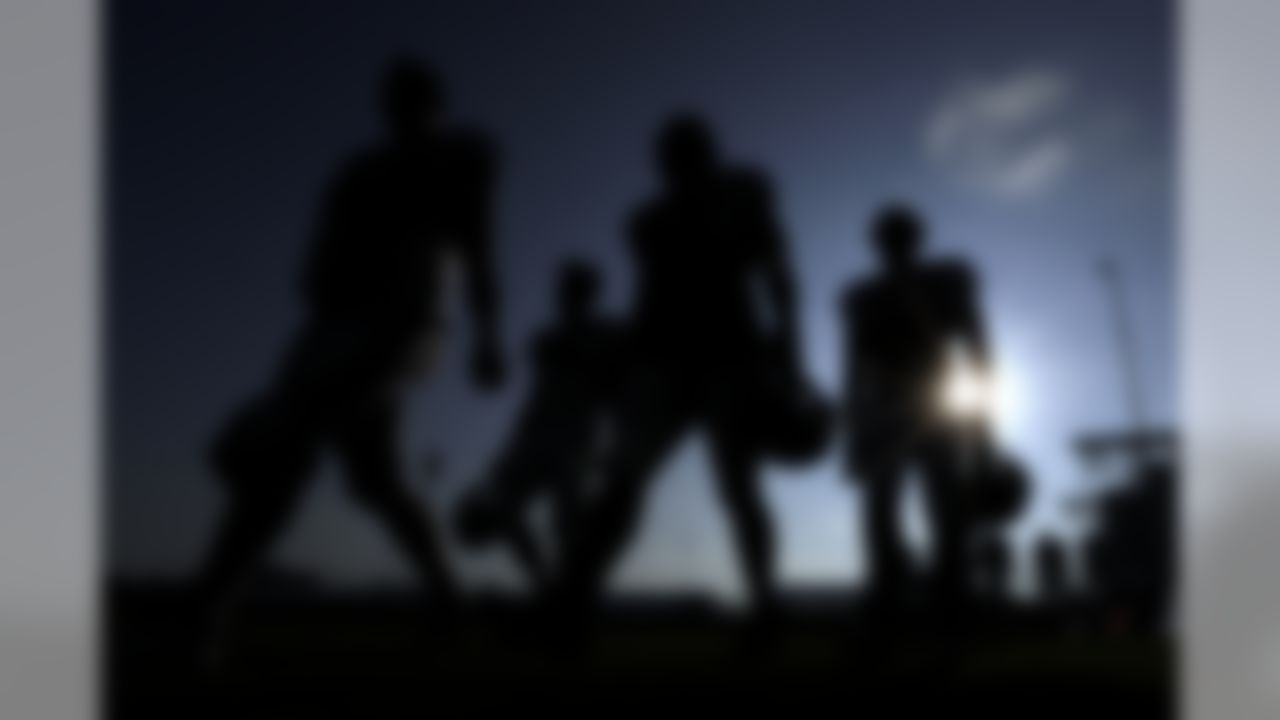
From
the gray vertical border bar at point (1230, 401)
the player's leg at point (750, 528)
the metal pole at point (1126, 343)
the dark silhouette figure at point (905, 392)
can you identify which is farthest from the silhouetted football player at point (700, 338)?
the gray vertical border bar at point (1230, 401)

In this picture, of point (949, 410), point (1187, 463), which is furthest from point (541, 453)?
point (1187, 463)

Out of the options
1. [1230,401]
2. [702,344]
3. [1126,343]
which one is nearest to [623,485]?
[702,344]

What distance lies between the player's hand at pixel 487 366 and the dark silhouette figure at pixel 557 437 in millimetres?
44

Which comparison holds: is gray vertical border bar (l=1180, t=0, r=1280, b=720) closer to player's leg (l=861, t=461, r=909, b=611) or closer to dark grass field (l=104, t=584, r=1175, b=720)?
dark grass field (l=104, t=584, r=1175, b=720)

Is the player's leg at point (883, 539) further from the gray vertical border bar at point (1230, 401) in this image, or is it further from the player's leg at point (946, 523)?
the gray vertical border bar at point (1230, 401)

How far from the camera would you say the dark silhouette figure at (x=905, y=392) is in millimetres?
1727

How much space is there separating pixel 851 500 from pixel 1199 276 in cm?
56

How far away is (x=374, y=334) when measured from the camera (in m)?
1.71

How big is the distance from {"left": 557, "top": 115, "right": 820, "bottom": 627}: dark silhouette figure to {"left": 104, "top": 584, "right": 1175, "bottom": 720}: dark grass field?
3.5 inches

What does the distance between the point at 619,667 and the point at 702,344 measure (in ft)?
1.38

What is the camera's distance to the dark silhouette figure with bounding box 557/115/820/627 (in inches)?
67.3

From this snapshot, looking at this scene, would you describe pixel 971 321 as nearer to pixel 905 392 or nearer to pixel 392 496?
pixel 905 392

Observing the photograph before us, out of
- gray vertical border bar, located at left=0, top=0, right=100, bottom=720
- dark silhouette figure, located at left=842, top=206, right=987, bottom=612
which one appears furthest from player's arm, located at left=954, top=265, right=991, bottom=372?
gray vertical border bar, located at left=0, top=0, right=100, bottom=720

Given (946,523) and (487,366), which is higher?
(487,366)
